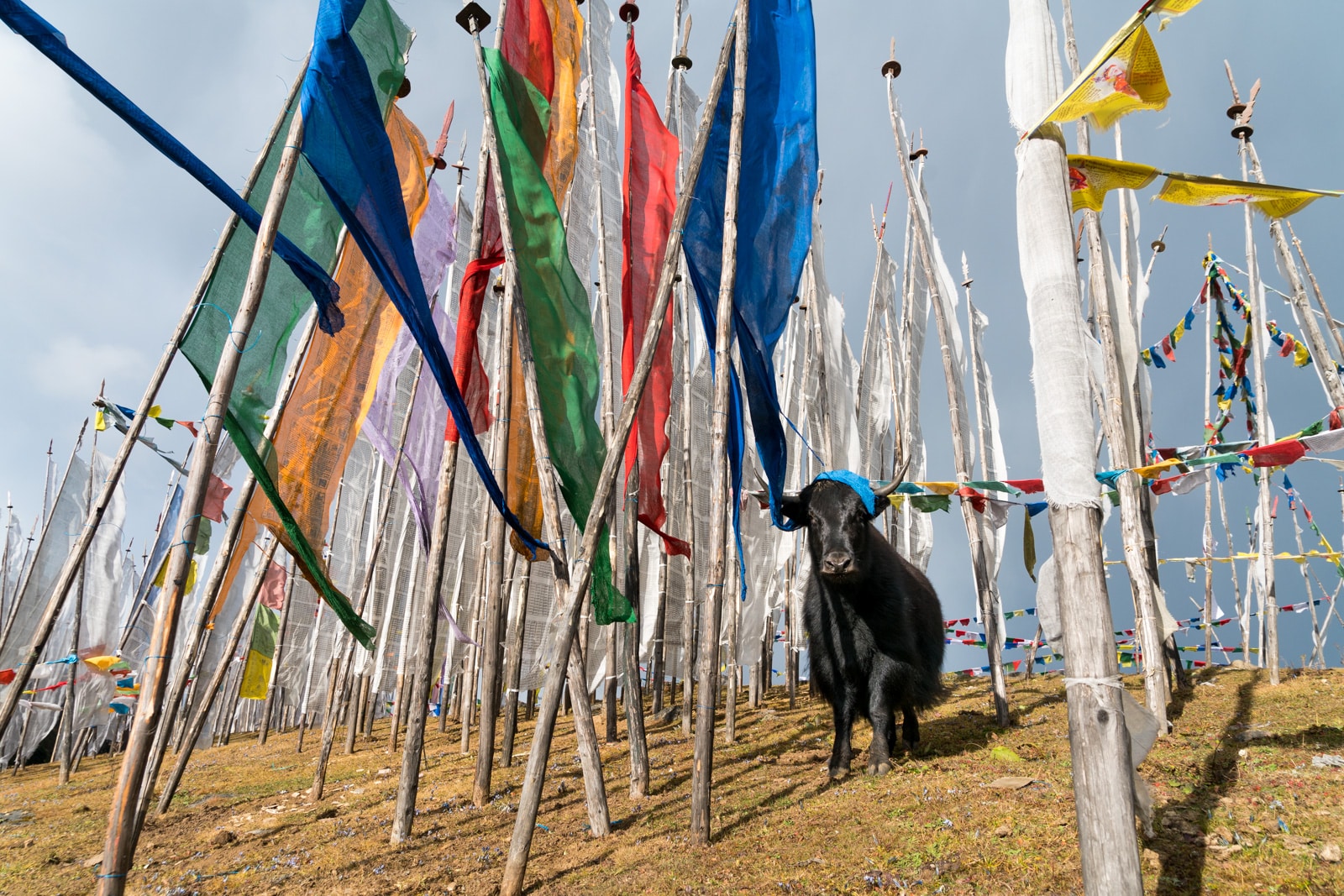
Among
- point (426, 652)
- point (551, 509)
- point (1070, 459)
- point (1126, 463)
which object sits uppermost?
point (1126, 463)

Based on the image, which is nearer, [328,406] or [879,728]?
[879,728]

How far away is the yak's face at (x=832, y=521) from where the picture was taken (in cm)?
693

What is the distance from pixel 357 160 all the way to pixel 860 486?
5.37 meters

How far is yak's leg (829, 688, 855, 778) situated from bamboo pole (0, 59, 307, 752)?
6.88 m

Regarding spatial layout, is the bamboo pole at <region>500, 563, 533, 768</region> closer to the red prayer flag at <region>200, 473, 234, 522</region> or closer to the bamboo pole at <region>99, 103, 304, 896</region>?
the bamboo pole at <region>99, 103, 304, 896</region>

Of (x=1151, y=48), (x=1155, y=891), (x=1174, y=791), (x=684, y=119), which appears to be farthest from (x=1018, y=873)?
(x=684, y=119)

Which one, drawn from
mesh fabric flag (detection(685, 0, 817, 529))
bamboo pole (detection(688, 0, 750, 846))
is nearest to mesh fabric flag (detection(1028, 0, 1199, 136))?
bamboo pole (detection(688, 0, 750, 846))

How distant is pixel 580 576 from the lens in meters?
5.34

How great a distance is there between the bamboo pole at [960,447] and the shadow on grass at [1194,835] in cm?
238

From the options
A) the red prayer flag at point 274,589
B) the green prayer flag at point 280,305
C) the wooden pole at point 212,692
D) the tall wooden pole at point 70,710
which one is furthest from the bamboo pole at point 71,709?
the green prayer flag at point 280,305

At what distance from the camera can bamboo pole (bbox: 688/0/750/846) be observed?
5.36 metres

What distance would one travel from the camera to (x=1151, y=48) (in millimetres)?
3783

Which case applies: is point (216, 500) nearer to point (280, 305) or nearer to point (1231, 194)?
point (280, 305)

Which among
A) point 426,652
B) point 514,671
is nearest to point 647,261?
point 426,652
